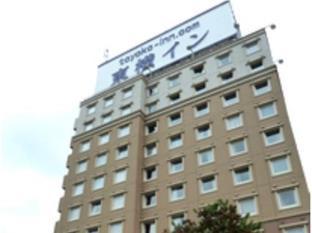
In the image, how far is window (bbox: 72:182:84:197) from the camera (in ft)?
122

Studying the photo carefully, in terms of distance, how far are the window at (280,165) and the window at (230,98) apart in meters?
7.44

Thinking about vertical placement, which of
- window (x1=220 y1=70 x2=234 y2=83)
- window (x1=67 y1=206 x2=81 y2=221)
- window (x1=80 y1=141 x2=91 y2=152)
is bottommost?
window (x1=67 y1=206 x2=81 y2=221)

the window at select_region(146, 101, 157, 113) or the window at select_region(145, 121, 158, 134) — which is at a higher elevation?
the window at select_region(146, 101, 157, 113)

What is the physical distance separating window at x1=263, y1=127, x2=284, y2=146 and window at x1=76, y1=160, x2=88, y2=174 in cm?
1832

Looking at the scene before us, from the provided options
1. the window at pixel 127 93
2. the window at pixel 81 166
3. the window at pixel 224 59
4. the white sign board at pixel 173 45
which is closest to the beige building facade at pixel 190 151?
the window at pixel 81 166

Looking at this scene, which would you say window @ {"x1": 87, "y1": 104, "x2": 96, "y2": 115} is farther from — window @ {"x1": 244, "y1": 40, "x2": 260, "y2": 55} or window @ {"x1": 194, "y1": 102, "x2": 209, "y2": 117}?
window @ {"x1": 244, "y1": 40, "x2": 260, "y2": 55}

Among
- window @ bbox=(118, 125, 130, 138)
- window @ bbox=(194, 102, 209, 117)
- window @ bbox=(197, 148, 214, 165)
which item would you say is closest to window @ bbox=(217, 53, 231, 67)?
window @ bbox=(194, 102, 209, 117)

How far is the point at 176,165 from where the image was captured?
111 feet

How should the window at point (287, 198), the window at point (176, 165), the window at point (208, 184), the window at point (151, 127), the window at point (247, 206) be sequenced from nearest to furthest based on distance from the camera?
the window at point (287, 198), the window at point (247, 206), the window at point (208, 184), the window at point (176, 165), the window at point (151, 127)

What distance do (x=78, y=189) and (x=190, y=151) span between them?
39.6 feet

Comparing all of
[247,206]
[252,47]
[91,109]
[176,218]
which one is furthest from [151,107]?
[247,206]

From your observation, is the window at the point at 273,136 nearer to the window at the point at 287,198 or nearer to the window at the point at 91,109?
the window at the point at 287,198

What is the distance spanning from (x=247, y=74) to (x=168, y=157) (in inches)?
413

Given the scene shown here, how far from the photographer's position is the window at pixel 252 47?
122ft
